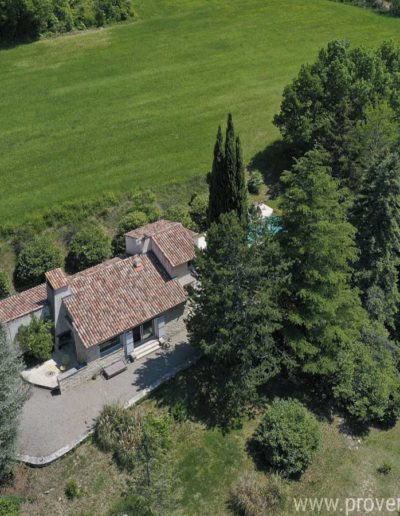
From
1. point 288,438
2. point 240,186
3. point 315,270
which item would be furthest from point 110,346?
point 240,186

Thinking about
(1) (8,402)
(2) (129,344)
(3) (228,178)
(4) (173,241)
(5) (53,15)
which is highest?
(5) (53,15)

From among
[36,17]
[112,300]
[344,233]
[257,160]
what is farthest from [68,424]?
[36,17]

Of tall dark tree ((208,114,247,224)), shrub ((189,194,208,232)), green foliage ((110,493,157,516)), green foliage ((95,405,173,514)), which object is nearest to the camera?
green foliage ((110,493,157,516))

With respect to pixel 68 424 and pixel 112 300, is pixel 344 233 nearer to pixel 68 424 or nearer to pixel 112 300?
pixel 112 300

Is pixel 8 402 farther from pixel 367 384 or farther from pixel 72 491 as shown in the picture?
pixel 367 384

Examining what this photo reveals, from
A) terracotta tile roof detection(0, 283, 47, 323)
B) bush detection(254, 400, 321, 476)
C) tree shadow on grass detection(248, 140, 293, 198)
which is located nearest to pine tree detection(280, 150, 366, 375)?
bush detection(254, 400, 321, 476)

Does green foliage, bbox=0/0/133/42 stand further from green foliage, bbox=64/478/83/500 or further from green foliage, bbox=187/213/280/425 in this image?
green foliage, bbox=64/478/83/500
